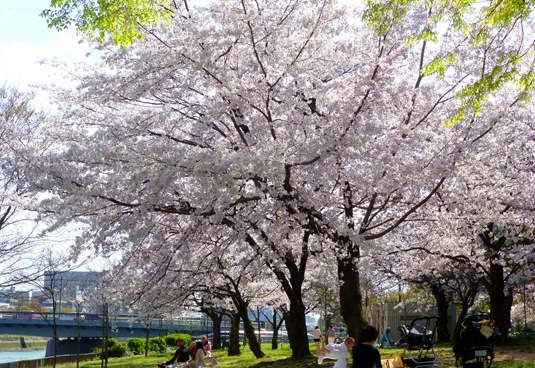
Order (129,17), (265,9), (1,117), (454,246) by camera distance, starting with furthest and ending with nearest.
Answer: (454,246)
(1,117)
(265,9)
(129,17)

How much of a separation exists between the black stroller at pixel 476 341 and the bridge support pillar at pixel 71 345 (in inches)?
1240

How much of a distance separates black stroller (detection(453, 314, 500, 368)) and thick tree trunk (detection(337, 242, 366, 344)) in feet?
9.52

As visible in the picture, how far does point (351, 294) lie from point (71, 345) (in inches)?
1374

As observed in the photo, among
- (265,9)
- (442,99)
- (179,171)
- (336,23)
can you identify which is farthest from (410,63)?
(179,171)

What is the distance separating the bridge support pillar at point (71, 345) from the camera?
3703 cm

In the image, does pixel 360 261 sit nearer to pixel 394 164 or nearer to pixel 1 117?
pixel 394 164

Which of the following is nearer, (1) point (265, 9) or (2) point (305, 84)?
(1) point (265, 9)

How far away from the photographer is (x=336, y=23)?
10.1 m

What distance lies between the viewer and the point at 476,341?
360 inches

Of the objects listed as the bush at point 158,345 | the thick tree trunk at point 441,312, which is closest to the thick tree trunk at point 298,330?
the thick tree trunk at point 441,312

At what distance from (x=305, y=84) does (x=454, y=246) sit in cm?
792

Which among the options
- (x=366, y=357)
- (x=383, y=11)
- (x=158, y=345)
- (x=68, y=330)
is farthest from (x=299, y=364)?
(x=68, y=330)

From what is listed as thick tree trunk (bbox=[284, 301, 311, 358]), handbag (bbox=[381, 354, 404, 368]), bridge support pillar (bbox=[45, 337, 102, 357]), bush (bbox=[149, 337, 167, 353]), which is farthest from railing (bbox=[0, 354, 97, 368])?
handbag (bbox=[381, 354, 404, 368])

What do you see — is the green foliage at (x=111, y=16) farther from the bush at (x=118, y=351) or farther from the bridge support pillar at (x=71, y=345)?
the bridge support pillar at (x=71, y=345)
